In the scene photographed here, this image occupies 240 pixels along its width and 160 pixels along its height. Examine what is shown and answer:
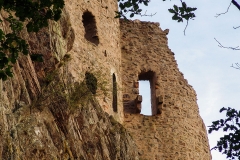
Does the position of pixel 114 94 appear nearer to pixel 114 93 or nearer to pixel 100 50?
pixel 114 93

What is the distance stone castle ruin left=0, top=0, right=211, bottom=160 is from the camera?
9.45 m

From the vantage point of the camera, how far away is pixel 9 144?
26.9ft

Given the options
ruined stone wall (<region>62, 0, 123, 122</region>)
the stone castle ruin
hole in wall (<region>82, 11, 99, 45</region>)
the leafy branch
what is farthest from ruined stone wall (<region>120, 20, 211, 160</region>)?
the leafy branch

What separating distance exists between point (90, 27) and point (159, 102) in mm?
2905

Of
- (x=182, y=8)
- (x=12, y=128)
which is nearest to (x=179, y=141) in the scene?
(x=12, y=128)

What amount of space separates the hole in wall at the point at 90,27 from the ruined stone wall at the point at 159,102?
1692mm

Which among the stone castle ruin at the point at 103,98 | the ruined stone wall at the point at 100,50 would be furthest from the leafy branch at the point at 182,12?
the ruined stone wall at the point at 100,50

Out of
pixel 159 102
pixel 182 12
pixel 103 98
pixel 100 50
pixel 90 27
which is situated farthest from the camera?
pixel 159 102

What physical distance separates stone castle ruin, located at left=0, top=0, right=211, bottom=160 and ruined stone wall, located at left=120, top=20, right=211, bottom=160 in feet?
0.09

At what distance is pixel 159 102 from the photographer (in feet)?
53.2

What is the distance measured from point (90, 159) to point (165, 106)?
5.74 metres

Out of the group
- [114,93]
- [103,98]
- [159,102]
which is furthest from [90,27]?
[159,102]

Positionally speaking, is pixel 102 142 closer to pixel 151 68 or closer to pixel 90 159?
pixel 90 159

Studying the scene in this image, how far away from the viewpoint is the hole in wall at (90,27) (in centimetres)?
1541
